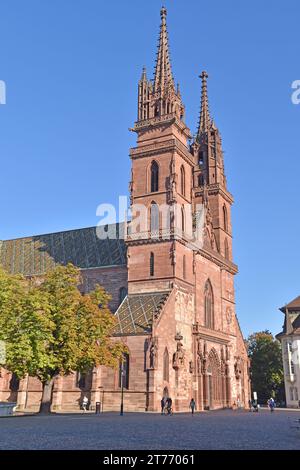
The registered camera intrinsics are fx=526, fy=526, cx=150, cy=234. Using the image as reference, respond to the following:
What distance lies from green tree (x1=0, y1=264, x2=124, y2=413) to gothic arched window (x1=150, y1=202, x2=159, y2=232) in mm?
13489

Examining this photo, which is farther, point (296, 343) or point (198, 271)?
point (296, 343)

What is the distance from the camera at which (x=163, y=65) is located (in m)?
57.8

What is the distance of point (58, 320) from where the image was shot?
3647 cm

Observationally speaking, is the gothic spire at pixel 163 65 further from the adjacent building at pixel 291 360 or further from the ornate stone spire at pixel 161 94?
the adjacent building at pixel 291 360

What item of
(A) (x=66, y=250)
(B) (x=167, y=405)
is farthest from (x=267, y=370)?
(B) (x=167, y=405)

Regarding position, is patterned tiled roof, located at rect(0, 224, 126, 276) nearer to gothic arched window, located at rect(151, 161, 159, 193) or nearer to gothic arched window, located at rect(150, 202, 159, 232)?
gothic arched window, located at rect(150, 202, 159, 232)

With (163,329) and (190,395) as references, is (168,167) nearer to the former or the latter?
(163,329)

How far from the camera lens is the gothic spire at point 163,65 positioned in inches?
2237

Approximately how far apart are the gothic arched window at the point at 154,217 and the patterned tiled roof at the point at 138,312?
21.8 ft

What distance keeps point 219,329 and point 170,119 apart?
23.4m

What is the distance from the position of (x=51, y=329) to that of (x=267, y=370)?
59428 millimetres

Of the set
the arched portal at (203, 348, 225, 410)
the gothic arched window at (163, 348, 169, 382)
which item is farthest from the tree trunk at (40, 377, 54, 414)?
the arched portal at (203, 348, 225, 410)

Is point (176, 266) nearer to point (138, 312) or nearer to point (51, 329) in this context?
point (138, 312)
